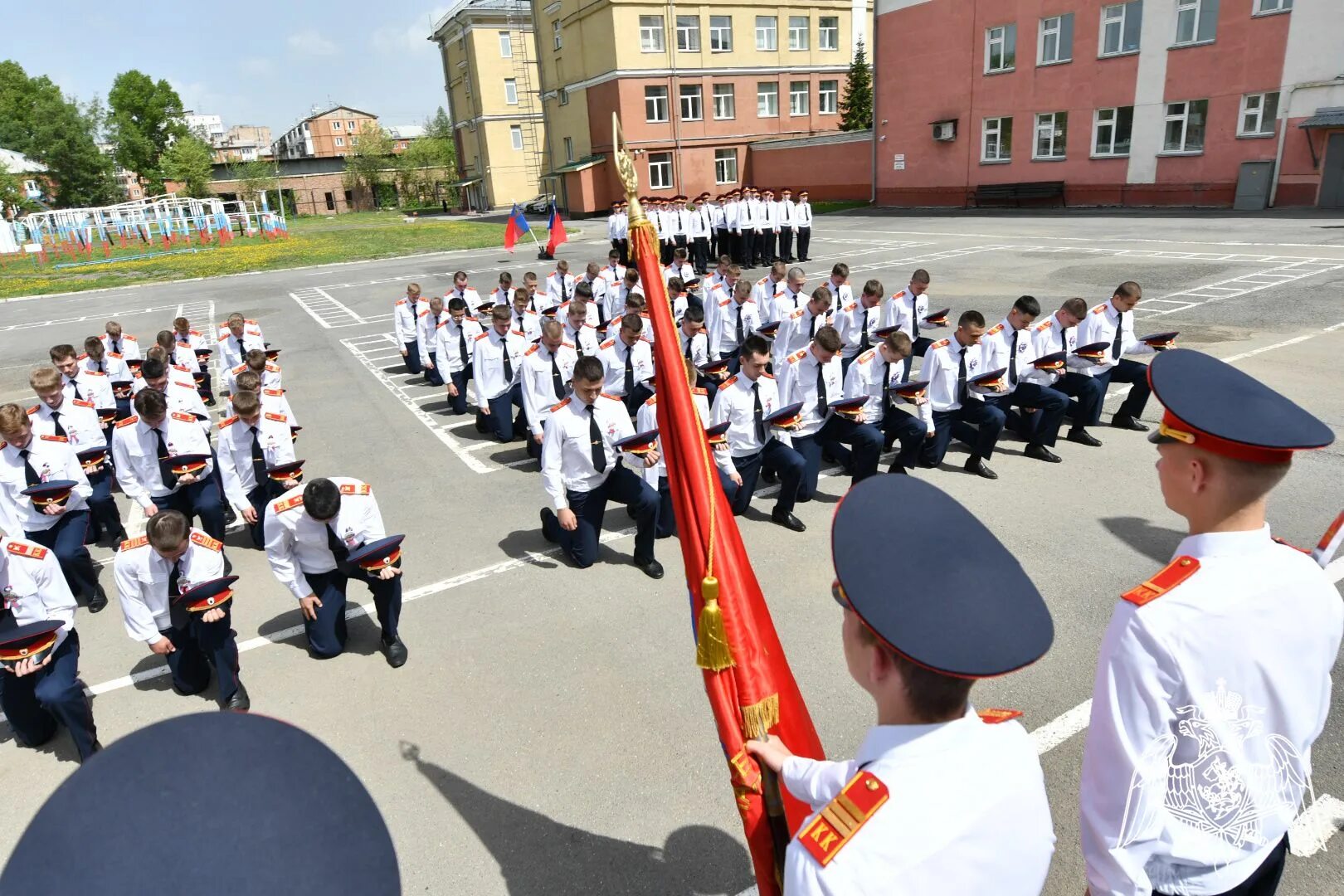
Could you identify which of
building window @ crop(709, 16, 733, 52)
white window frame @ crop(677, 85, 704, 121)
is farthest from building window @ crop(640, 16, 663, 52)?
building window @ crop(709, 16, 733, 52)

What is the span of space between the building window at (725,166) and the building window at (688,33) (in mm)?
5673

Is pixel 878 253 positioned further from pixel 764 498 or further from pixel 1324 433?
pixel 1324 433

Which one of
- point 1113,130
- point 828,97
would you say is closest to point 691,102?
point 828,97

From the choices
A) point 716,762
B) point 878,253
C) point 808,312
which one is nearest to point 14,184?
point 878,253

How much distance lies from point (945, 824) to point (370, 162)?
86.4m

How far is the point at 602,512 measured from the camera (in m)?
7.12

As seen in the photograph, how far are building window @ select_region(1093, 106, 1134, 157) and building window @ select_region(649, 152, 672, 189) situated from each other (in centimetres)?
2281

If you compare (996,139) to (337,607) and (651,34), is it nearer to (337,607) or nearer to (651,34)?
(651,34)

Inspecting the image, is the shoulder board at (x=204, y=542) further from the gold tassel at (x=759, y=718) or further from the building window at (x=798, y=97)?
the building window at (x=798, y=97)

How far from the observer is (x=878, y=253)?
953 inches

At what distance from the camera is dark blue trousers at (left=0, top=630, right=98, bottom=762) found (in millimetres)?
4695

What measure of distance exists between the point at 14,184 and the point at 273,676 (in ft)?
230

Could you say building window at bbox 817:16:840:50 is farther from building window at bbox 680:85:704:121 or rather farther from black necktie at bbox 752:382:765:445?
black necktie at bbox 752:382:765:445

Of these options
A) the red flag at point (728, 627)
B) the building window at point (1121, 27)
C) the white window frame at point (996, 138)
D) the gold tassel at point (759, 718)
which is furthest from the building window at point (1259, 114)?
the gold tassel at point (759, 718)
